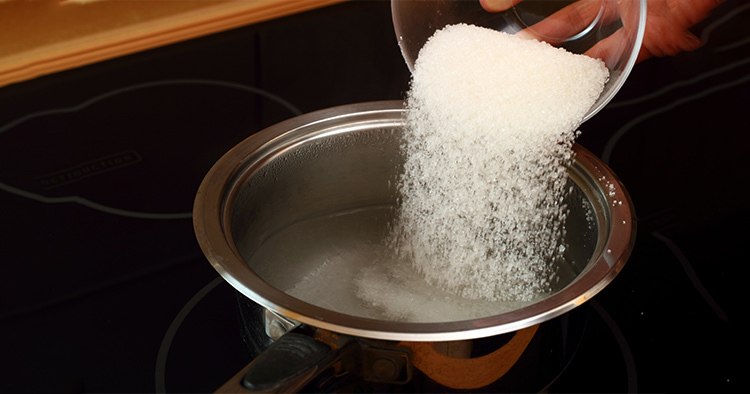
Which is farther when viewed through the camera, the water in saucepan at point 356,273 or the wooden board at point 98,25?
the wooden board at point 98,25

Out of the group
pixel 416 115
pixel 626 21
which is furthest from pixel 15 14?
pixel 626 21

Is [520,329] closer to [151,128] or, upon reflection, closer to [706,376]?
[706,376]

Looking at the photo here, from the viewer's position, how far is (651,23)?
967mm

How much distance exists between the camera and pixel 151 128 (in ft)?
2.97

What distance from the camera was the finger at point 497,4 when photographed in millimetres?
818

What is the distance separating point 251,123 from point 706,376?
1.74 feet

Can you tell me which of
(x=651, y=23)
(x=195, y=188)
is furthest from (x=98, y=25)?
(x=651, y=23)

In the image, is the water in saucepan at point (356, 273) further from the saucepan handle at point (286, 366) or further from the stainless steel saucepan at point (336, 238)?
the saucepan handle at point (286, 366)

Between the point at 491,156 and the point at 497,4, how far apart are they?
0.68ft

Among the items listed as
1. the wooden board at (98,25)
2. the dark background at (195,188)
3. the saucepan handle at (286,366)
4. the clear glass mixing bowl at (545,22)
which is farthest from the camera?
the wooden board at (98,25)

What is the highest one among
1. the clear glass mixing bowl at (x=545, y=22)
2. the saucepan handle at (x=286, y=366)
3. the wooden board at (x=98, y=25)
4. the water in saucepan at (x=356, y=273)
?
the clear glass mixing bowl at (x=545, y=22)

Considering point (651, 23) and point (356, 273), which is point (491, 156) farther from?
point (651, 23)

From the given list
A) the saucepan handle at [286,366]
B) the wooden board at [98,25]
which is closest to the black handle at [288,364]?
the saucepan handle at [286,366]

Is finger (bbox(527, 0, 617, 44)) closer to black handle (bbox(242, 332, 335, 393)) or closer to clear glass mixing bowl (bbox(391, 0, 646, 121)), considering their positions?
clear glass mixing bowl (bbox(391, 0, 646, 121))
